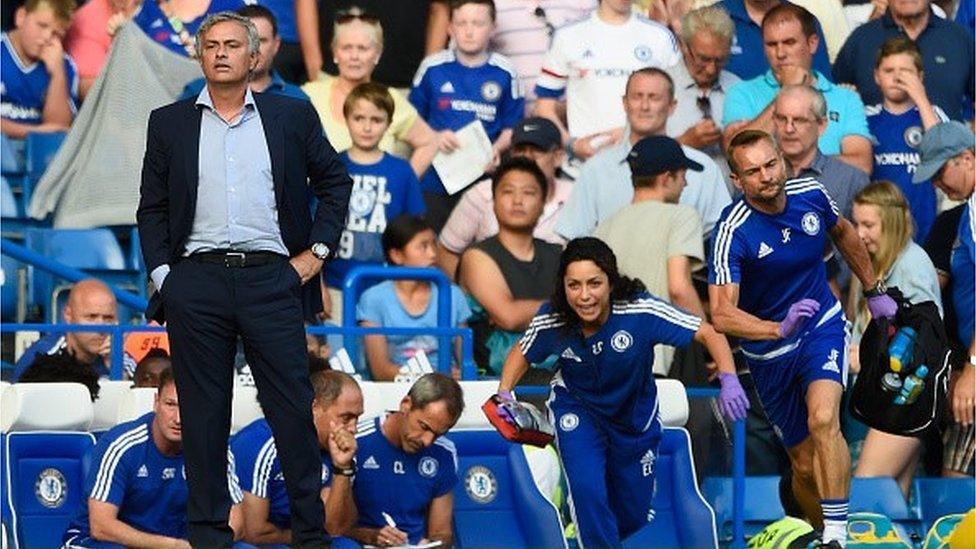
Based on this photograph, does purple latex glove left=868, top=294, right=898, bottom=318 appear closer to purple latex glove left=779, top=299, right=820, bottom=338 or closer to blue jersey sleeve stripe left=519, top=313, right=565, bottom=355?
purple latex glove left=779, top=299, right=820, bottom=338

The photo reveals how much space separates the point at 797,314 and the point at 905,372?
826mm

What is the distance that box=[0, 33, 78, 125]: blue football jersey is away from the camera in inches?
573

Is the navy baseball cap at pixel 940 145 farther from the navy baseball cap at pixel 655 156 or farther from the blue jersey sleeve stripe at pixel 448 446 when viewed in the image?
the blue jersey sleeve stripe at pixel 448 446

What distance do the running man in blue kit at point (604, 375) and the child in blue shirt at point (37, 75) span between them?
14.9ft

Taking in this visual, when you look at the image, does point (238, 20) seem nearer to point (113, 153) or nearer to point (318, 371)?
point (318, 371)

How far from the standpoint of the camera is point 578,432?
1128 centimetres

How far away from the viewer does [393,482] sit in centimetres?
1109

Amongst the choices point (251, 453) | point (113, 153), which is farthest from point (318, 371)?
point (113, 153)

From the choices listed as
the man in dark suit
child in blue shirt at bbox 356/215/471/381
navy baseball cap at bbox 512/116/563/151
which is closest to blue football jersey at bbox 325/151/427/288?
child in blue shirt at bbox 356/215/471/381

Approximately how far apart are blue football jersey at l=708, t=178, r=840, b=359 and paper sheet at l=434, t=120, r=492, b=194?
10.7 ft

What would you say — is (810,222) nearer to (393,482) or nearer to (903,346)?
(903,346)

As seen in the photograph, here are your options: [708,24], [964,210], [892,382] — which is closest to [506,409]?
[892,382]

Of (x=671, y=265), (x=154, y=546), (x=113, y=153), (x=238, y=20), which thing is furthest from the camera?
(x=113, y=153)

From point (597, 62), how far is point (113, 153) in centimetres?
303
